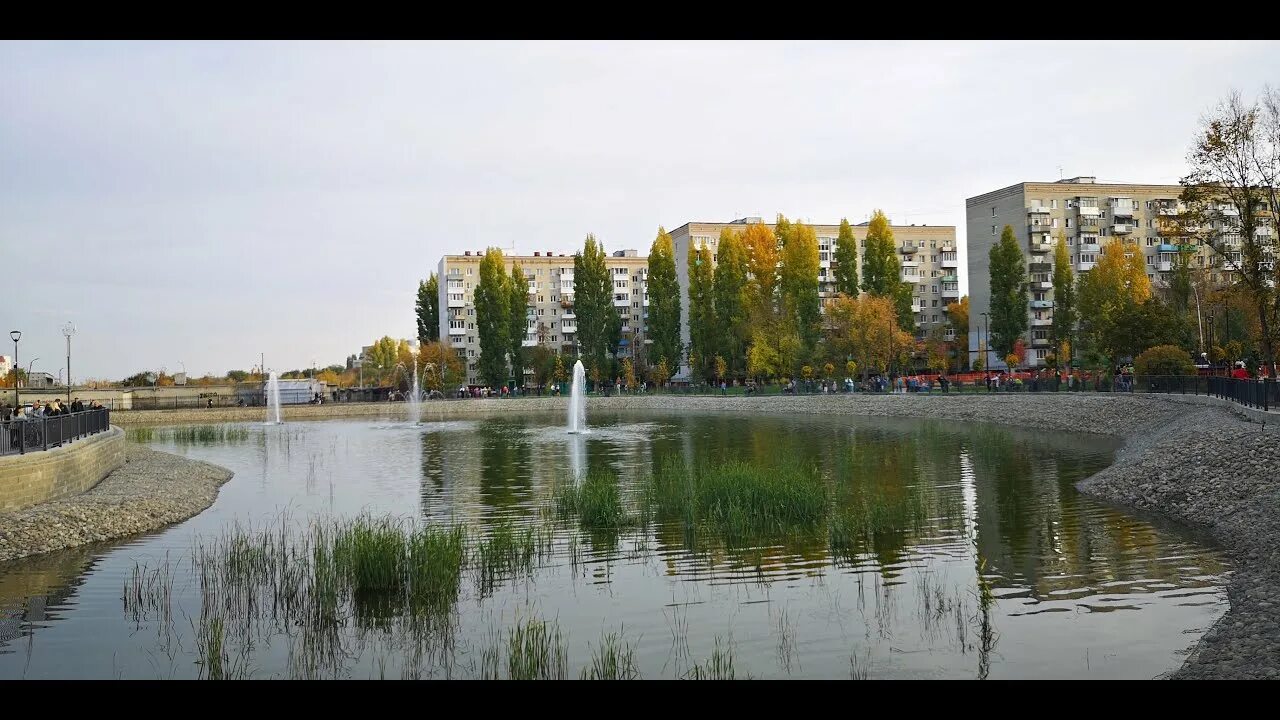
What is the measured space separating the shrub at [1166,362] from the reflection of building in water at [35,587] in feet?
149

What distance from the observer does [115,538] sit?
19016mm

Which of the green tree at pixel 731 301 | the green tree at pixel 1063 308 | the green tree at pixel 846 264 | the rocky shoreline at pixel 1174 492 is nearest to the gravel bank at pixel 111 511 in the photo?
the rocky shoreline at pixel 1174 492

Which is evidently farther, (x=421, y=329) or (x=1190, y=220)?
(x=421, y=329)

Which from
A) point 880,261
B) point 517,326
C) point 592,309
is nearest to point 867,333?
point 880,261

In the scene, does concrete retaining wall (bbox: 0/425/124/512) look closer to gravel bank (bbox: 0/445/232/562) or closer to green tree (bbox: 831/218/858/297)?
gravel bank (bbox: 0/445/232/562)

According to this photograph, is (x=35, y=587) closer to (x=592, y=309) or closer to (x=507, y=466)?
(x=507, y=466)

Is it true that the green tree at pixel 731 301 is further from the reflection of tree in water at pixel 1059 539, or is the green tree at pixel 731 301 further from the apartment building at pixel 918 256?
the reflection of tree in water at pixel 1059 539

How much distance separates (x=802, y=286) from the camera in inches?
3105

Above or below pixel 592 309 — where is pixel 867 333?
below

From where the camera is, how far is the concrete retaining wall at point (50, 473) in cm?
1948

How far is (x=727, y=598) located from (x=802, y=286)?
67543 millimetres
